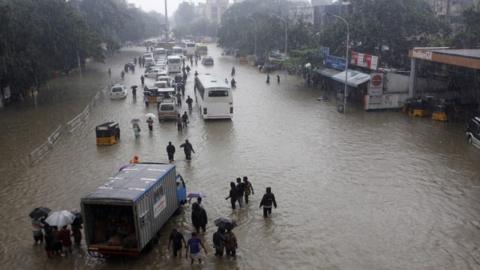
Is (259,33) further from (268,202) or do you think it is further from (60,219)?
(60,219)

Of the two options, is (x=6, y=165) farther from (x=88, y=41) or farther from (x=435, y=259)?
(x=88, y=41)

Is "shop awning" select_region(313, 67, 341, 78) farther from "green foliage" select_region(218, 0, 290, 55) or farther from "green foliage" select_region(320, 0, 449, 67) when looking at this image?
"green foliage" select_region(218, 0, 290, 55)

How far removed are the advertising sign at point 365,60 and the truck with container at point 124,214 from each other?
2759 centimetres

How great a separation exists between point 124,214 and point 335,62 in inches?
1371

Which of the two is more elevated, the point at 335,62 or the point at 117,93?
the point at 335,62

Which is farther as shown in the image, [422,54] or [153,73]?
[153,73]

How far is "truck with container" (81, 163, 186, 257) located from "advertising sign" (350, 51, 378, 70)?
27.6 meters

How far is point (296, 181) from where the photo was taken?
20156 millimetres

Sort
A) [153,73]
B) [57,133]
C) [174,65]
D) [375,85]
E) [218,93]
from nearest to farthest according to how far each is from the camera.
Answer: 1. [57,133]
2. [218,93]
3. [375,85]
4. [153,73]
5. [174,65]

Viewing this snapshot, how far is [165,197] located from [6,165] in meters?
12.3

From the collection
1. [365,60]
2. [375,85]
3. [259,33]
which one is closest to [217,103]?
[375,85]

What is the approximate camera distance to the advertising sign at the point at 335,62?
43.4m

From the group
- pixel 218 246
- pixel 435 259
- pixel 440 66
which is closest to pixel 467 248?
pixel 435 259

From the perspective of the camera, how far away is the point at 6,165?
23.5 meters
